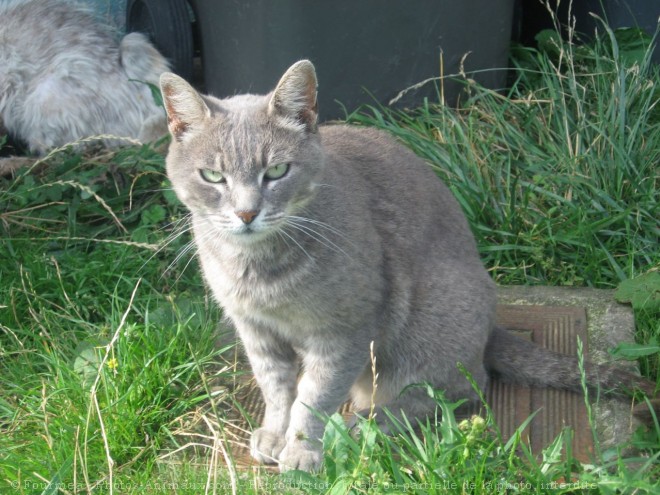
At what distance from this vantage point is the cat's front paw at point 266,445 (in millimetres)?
2932

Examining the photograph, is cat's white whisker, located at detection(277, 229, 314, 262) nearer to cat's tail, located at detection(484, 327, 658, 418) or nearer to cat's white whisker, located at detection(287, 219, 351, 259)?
cat's white whisker, located at detection(287, 219, 351, 259)

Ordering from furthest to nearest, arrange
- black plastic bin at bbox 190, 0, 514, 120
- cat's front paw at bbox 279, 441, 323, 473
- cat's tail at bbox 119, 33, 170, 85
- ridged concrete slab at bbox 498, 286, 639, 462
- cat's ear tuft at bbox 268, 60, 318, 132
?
1. cat's tail at bbox 119, 33, 170, 85
2. black plastic bin at bbox 190, 0, 514, 120
3. ridged concrete slab at bbox 498, 286, 639, 462
4. cat's front paw at bbox 279, 441, 323, 473
5. cat's ear tuft at bbox 268, 60, 318, 132

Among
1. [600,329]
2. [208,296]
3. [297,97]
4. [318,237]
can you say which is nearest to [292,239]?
[318,237]

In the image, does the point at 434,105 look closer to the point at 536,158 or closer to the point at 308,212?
the point at 536,158

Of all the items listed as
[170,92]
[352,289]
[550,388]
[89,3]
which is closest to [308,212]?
[352,289]

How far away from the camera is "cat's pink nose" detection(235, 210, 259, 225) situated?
2.63m

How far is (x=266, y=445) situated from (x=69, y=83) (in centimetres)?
306

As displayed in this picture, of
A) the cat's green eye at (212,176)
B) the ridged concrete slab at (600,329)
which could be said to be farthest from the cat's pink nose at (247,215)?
the ridged concrete slab at (600,329)

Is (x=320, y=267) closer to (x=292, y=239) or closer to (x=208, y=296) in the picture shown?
(x=292, y=239)

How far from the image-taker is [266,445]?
116 inches

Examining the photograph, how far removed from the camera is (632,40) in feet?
16.7

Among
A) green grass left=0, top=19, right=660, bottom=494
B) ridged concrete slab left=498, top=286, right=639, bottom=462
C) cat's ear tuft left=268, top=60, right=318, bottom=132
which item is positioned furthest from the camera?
ridged concrete slab left=498, top=286, right=639, bottom=462

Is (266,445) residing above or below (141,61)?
below

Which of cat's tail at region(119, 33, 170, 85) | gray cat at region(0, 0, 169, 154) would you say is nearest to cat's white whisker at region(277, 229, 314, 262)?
gray cat at region(0, 0, 169, 154)
